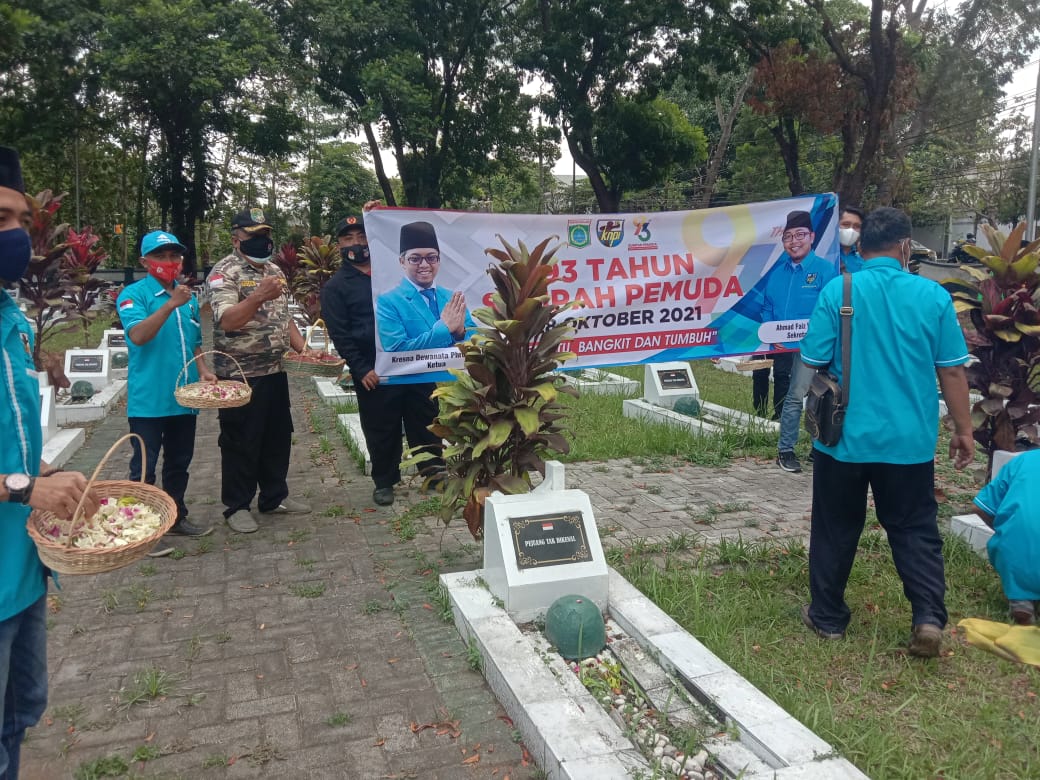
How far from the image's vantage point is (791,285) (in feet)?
22.7

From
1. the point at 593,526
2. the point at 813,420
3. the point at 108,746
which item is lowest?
the point at 108,746

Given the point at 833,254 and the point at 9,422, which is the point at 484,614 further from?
the point at 833,254

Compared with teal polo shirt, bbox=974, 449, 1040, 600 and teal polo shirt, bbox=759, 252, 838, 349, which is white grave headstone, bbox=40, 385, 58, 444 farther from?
teal polo shirt, bbox=974, 449, 1040, 600

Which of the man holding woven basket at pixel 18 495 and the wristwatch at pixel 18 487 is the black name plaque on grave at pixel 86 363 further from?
the wristwatch at pixel 18 487

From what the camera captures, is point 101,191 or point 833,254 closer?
point 833,254

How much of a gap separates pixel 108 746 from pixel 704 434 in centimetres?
596

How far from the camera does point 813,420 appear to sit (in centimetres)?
377

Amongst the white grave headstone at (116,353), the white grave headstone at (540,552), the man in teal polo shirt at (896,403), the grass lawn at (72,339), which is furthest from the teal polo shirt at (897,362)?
the grass lawn at (72,339)

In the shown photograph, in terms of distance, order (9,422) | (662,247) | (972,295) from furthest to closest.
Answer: (662,247), (972,295), (9,422)

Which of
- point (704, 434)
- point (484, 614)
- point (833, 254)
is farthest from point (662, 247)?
point (484, 614)

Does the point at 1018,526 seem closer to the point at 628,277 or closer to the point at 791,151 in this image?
the point at 628,277

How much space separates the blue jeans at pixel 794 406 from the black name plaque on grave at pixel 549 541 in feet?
11.1

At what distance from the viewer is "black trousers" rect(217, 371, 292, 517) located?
540 cm

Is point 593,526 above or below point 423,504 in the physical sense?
above
